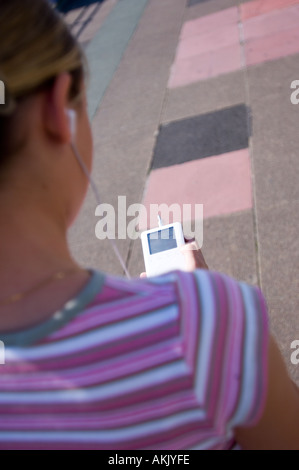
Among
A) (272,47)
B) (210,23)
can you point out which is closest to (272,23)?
(272,47)

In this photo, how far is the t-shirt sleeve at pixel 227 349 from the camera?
0.78m

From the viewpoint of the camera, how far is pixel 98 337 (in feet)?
2.46

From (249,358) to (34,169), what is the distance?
47 cm

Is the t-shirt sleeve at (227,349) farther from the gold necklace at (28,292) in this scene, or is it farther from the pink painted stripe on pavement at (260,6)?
the pink painted stripe on pavement at (260,6)

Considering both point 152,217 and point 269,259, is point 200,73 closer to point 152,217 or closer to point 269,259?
point 152,217

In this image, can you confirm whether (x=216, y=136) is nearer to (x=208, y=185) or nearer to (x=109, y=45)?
(x=208, y=185)

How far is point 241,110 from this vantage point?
15.9 feet

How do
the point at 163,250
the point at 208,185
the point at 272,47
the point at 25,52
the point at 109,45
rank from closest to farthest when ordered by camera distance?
the point at 25,52 → the point at 163,250 → the point at 208,185 → the point at 272,47 → the point at 109,45

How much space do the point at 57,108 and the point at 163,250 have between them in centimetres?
110

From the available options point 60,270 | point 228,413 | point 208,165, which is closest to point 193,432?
point 228,413

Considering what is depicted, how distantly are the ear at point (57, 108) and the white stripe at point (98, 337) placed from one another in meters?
0.33

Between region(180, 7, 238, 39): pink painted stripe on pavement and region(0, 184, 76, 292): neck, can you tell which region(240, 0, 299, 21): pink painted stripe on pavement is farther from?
region(0, 184, 76, 292): neck

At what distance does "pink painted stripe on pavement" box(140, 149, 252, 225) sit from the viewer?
149 inches

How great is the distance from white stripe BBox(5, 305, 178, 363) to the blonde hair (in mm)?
297
